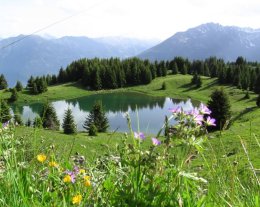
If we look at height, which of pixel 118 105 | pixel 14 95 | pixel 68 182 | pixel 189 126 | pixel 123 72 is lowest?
pixel 118 105

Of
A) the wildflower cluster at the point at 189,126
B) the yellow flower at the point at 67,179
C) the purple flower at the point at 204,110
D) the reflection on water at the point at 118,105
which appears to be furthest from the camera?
the reflection on water at the point at 118,105

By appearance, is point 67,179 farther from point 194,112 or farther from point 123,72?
point 123,72

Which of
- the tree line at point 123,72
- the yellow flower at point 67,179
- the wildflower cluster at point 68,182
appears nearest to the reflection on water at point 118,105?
the tree line at point 123,72

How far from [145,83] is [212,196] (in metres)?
130

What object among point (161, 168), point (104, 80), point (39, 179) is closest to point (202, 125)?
point (161, 168)

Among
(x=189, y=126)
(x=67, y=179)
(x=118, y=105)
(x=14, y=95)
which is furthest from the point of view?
(x=14, y=95)

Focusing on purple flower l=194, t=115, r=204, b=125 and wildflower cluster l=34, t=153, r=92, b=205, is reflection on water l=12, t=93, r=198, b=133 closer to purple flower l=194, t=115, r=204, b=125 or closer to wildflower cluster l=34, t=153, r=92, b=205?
wildflower cluster l=34, t=153, r=92, b=205

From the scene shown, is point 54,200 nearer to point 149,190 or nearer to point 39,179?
point 39,179

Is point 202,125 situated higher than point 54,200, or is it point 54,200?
point 202,125

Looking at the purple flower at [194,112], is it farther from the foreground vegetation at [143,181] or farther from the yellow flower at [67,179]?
the yellow flower at [67,179]

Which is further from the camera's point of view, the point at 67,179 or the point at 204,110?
the point at 67,179

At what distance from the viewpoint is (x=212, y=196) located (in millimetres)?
2514

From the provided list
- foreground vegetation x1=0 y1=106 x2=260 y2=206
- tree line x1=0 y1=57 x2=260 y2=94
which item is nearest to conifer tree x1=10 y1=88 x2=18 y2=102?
tree line x1=0 y1=57 x2=260 y2=94

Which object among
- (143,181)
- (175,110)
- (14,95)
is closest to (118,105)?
(14,95)
